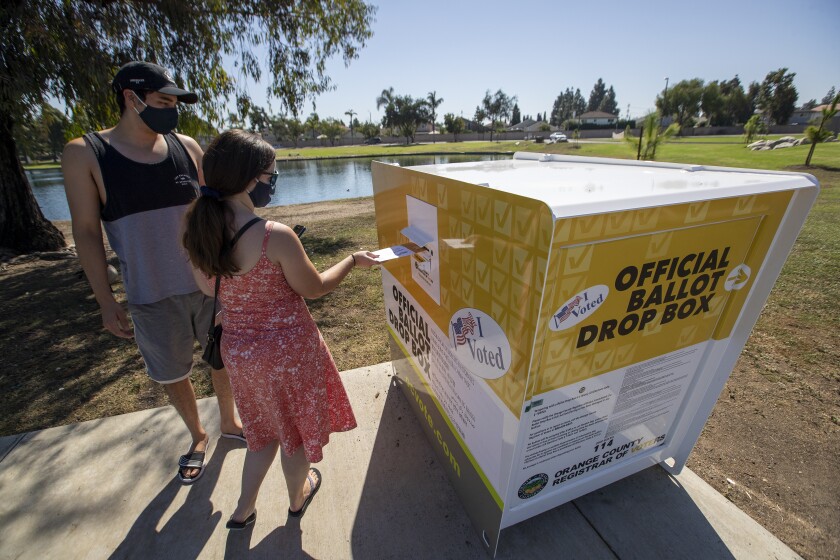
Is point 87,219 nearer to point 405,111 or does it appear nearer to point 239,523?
point 239,523

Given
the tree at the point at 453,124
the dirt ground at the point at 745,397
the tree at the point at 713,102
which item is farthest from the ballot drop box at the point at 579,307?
the tree at the point at 713,102

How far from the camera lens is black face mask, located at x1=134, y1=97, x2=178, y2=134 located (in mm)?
1960

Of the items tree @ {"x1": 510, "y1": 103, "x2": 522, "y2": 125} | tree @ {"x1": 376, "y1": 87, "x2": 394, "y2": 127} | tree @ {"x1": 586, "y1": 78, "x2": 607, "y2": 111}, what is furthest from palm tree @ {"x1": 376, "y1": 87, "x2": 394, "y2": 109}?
tree @ {"x1": 586, "y1": 78, "x2": 607, "y2": 111}

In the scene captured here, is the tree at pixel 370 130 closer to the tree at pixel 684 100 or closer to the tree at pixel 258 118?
the tree at pixel 684 100

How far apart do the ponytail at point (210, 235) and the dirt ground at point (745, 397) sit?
2.26 meters

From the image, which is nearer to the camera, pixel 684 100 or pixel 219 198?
pixel 219 198

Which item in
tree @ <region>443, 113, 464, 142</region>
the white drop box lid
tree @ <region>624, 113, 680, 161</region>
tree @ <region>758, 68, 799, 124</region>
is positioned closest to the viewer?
the white drop box lid

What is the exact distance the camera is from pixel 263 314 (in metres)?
1.63

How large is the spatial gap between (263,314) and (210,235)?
1.34 feet

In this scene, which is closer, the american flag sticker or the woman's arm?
the woman's arm

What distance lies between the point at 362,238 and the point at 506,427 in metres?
6.50

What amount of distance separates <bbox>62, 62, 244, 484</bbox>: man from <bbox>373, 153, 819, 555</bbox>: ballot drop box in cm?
126

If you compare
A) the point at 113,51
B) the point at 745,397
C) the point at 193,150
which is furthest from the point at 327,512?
the point at 113,51

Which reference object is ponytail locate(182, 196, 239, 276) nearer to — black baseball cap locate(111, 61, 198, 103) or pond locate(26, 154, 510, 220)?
black baseball cap locate(111, 61, 198, 103)
